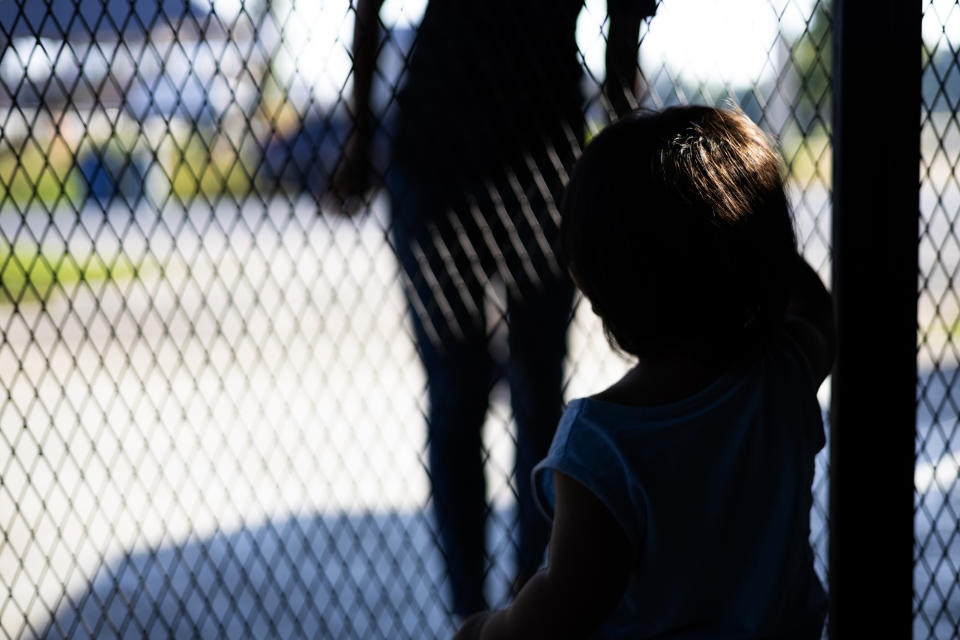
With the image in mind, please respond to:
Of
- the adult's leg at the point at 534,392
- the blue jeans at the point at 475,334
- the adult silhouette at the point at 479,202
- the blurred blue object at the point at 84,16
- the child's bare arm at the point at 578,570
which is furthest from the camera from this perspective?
the adult's leg at the point at 534,392

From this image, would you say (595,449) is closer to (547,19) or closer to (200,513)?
(547,19)

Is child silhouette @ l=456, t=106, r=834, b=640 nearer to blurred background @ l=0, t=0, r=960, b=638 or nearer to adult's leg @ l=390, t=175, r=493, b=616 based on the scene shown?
blurred background @ l=0, t=0, r=960, b=638

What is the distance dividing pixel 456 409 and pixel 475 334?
0.15 meters

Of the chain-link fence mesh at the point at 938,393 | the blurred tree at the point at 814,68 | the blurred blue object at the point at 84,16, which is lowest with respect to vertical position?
the chain-link fence mesh at the point at 938,393

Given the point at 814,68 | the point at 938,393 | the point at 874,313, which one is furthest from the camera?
the point at 938,393

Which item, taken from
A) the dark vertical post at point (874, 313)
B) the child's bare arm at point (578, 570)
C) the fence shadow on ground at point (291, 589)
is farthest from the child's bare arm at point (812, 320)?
the fence shadow on ground at point (291, 589)

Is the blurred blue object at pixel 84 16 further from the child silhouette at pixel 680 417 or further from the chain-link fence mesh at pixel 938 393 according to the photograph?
the chain-link fence mesh at pixel 938 393

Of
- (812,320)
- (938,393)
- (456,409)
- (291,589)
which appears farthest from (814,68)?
(938,393)

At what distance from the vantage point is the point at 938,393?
3014 mm

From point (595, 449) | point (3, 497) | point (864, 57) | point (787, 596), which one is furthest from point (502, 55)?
point (3, 497)

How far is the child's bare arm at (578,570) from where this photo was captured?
67 centimetres

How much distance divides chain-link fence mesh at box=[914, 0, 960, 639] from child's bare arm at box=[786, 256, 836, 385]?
0.11 m

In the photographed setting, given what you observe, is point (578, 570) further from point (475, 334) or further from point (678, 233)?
point (475, 334)

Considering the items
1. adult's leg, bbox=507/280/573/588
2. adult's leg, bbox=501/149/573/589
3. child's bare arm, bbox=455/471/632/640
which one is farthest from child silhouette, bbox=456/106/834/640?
adult's leg, bbox=507/280/573/588
